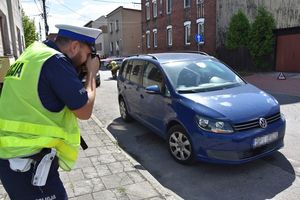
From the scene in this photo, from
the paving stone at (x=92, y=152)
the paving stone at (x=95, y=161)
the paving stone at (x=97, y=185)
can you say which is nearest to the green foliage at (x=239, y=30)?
the paving stone at (x=92, y=152)

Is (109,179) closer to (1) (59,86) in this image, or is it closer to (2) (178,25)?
(1) (59,86)

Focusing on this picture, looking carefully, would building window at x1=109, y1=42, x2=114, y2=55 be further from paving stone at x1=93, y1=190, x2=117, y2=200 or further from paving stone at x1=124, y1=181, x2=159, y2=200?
paving stone at x1=93, y1=190, x2=117, y2=200

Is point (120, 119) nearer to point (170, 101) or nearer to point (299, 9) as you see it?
point (170, 101)

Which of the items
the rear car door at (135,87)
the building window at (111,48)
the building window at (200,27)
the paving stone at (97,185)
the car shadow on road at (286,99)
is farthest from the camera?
the building window at (111,48)

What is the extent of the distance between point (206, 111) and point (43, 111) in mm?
2832

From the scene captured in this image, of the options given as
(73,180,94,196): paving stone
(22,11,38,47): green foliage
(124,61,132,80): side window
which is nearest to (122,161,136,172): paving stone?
(73,180,94,196): paving stone

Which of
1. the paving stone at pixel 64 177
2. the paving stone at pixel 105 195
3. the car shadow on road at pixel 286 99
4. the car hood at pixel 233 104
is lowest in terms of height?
the car shadow on road at pixel 286 99

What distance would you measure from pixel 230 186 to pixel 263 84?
10.8 metres

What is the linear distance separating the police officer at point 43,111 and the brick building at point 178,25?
63.9 feet

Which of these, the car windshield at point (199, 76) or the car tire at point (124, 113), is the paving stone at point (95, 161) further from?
the car tire at point (124, 113)

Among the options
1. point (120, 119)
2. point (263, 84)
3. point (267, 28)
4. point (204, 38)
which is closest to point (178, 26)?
point (204, 38)

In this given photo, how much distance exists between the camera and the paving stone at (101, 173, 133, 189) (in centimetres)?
380

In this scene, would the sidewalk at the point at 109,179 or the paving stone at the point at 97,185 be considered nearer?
the sidewalk at the point at 109,179

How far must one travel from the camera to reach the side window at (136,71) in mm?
6389
